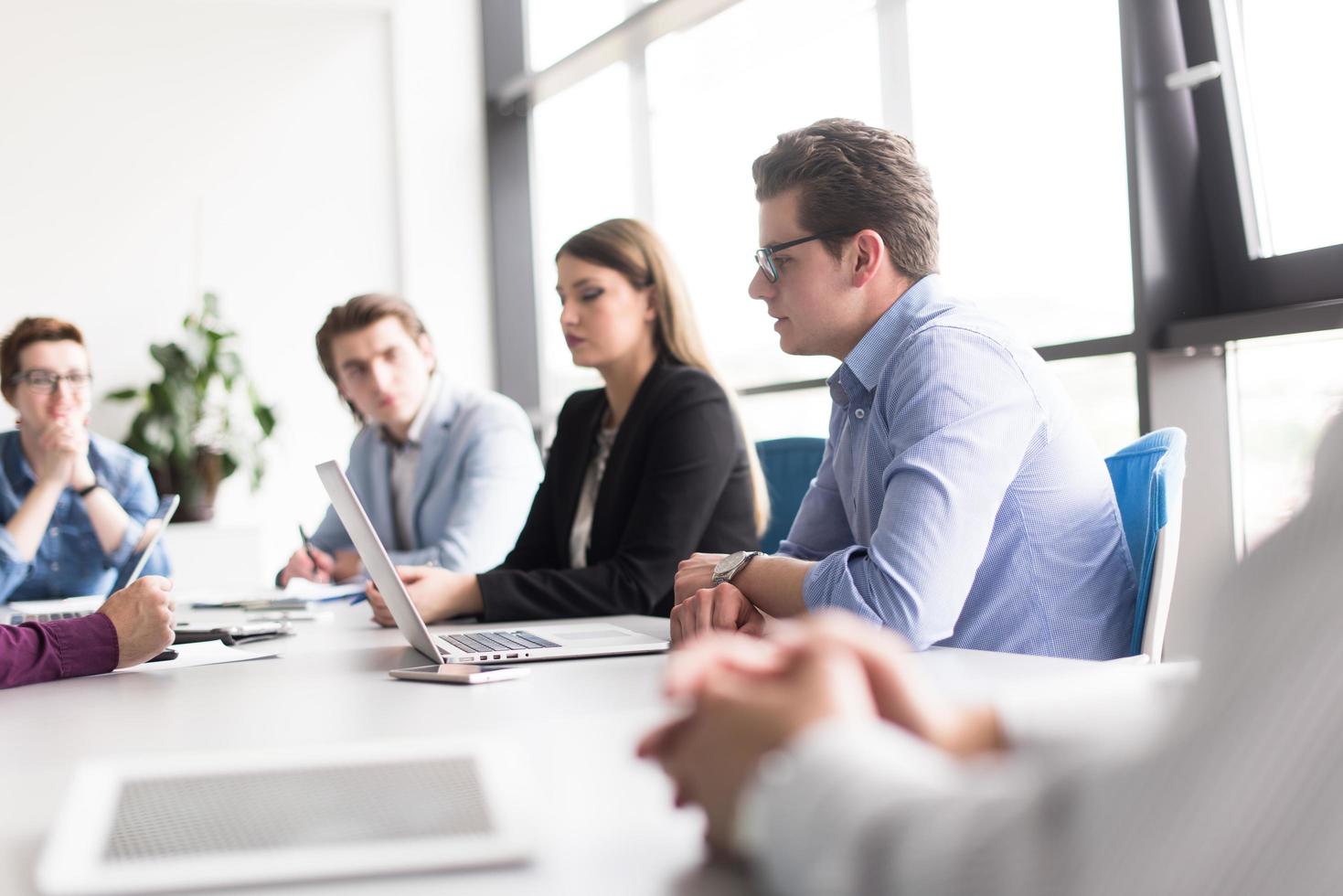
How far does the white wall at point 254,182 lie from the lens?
17.6 feet

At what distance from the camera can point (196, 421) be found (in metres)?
5.18

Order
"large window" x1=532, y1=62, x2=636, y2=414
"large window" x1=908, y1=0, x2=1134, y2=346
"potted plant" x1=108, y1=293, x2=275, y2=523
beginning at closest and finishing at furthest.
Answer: "large window" x1=908, y1=0, x2=1134, y2=346 → "potted plant" x1=108, y1=293, x2=275, y2=523 → "large window" x1=532, y1=62, x2=636, y2=414

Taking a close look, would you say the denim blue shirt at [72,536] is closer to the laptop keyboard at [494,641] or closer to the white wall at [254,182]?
the laptop keyboard at [494,641]

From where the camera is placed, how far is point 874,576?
1392 mm

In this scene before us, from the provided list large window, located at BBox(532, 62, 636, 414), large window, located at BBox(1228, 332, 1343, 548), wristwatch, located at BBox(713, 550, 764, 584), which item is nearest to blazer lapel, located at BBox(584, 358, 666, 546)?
wristwatch, located at BBox(713, 550, 764, 584)

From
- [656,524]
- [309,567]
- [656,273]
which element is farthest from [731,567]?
[309,567]

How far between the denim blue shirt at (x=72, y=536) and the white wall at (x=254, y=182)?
2075 millimetres

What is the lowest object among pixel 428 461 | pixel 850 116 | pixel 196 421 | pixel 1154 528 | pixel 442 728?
pixel 442 728

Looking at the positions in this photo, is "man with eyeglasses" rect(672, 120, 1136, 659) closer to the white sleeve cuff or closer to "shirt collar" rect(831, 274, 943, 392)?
"shirt collar" rect(831, 274, 943, 392)

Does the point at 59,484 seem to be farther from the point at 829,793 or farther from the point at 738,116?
the point at 829,793

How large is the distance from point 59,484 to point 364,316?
917 mm

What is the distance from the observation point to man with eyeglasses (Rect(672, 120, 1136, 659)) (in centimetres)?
141

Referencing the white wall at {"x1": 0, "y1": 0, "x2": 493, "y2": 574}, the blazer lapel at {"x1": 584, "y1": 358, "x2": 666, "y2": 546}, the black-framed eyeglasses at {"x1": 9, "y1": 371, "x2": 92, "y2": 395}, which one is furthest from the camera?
the white wall at {"x1": 0, "y1": 0, "x2": 493, "y2": 574}

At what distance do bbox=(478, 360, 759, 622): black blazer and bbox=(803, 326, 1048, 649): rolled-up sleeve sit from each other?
712 millimetres
